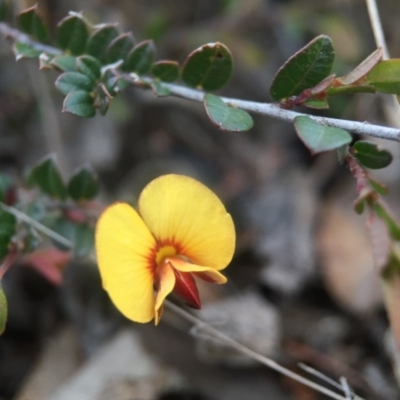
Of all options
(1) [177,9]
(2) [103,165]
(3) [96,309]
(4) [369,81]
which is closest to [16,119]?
(2) [103,165]

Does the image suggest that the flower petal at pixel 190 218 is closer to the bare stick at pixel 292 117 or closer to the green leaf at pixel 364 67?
the bare stick at pixel 292 117

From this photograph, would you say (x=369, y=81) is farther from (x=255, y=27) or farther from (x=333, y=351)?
(x=255, y=27)

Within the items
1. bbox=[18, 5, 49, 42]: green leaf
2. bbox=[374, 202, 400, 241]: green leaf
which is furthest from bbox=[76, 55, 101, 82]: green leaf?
bbox=[374, 202, 400, 241]: green leaf

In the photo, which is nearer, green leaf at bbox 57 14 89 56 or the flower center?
the flower center

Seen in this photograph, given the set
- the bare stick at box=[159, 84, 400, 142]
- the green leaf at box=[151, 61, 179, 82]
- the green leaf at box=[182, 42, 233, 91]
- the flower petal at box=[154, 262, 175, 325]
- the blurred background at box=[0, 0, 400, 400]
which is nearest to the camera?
the flower petal at box=[154, 262, 175, 325]

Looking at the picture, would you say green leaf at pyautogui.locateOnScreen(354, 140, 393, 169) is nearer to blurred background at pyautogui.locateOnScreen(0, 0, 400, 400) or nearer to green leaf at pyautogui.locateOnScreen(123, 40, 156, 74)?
green leaf at pyautogui.locateOnScreen(123, 40, 156, 74)

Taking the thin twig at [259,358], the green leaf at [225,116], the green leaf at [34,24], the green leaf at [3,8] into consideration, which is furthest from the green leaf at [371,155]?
the green leaf at [3,8]

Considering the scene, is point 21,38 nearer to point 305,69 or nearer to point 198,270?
point 305,69
